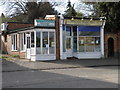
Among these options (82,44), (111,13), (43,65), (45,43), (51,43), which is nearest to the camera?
(43,65)

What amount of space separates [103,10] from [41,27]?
9058 millimetres

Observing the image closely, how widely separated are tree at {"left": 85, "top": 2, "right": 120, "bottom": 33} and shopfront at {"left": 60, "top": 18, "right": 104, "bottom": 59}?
4.55ft

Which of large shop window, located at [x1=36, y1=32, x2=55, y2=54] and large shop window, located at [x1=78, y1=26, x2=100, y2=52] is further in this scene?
large shop window, located at [x1=78, y1=26, x2=100, y2=52]

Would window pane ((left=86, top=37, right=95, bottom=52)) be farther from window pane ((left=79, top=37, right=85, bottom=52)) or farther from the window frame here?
the window frame

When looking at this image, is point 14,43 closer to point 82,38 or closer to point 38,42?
point 38,42

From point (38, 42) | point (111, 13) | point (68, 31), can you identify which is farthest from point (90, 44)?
point (38, 42)

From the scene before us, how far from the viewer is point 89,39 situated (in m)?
28.9

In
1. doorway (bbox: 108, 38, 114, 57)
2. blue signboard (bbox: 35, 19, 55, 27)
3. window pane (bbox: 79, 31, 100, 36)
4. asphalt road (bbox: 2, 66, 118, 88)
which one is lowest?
asphalt road (bbox: 2, 66, 118, 88)

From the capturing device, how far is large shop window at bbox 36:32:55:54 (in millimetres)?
25938

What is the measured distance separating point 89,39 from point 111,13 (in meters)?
4.12

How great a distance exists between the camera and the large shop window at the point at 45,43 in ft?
85.1

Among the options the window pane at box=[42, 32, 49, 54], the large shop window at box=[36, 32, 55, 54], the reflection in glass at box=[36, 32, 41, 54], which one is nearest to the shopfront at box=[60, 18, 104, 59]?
the large shop window at box=[36, 32, 55, 54]

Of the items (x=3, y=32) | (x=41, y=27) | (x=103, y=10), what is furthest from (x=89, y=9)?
(x=41, y=27)

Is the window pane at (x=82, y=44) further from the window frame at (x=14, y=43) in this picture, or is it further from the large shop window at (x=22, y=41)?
the window frame at (x=14, y=43)
